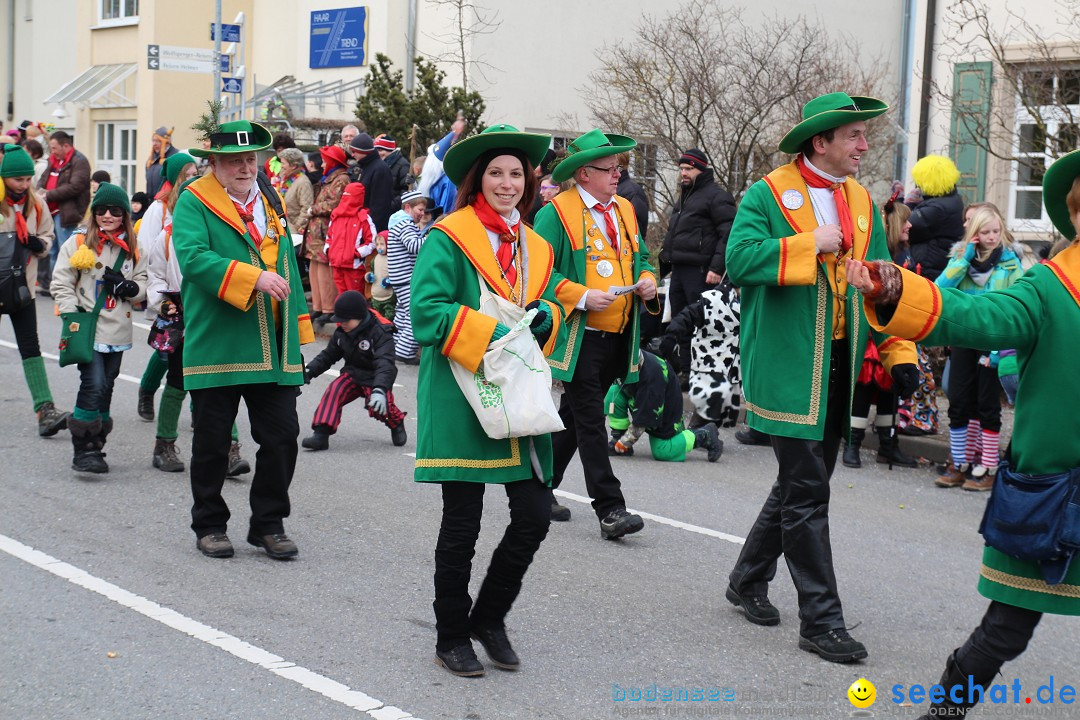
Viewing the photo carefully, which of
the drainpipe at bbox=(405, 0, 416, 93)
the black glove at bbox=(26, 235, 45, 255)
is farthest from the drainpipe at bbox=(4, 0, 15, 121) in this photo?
the black glove at bbox=(26, 235, 45, 255)

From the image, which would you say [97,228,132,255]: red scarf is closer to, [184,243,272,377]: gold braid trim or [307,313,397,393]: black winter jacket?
[307,313,397,393]: black winter jacket

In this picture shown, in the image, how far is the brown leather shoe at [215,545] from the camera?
632 cm

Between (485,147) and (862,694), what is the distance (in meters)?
2.34

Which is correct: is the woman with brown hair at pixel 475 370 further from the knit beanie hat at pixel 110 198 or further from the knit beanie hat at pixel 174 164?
the knit beanie hat at pixel 110 198

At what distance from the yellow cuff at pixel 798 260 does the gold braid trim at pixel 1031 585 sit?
4.82 ft

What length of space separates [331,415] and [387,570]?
3.18 m

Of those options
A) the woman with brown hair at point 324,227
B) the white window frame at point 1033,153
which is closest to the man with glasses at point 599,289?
the white window frame at point 1033,153

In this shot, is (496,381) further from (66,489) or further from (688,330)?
(688,330)

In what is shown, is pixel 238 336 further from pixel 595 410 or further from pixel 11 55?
pixel 11 55

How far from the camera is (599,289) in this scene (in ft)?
22.5

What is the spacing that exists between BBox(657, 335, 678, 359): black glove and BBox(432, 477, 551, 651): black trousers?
4.51 meters

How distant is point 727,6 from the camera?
22.5m

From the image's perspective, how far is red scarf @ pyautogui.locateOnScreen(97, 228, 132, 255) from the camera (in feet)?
27.6

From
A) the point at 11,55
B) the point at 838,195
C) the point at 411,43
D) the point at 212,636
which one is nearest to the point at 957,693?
the point at 838,195
